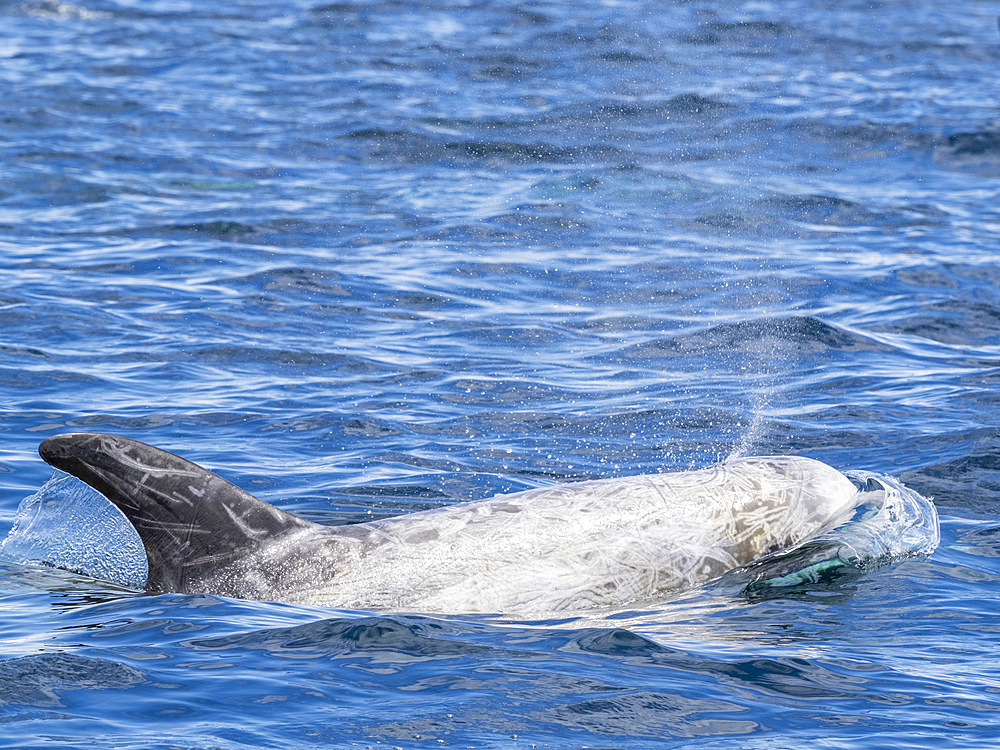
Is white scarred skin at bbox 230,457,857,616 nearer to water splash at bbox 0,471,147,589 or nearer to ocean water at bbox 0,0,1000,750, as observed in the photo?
ocean water at bbox 0,0,1000,750

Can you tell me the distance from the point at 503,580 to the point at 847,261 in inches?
432

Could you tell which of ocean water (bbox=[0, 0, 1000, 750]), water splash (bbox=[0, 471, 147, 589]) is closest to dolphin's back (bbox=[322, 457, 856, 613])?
ocean water (bbox=[0, 0, 1000, 750])

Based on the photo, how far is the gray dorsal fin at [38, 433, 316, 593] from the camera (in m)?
8.15

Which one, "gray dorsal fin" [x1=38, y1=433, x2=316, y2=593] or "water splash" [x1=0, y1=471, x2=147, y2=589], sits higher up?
"gray dorsal fin" [x1=38, y1=433, x2=316, y2=593]

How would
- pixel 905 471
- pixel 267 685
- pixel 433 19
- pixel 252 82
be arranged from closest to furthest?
pixel 267 685 → pixel 905 471 → pixel 252 82 → pixel 433 19

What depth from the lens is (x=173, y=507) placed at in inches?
324

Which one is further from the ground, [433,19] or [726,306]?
[433,19]

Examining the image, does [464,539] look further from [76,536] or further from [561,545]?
[76,536]

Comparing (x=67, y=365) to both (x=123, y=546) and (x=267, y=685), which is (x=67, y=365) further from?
(x=267, y=685)

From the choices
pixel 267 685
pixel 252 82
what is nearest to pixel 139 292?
pixel 267 685

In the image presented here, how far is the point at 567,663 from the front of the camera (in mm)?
7441

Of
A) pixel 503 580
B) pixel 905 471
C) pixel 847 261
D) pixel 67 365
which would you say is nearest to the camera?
pixel 503 580

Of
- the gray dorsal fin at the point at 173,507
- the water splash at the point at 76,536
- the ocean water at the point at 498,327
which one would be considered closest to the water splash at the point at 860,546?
the ocean water at the point at 498,327

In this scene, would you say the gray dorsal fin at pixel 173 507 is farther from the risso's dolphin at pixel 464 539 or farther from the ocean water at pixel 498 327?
the ocean water at pixel 498 327
